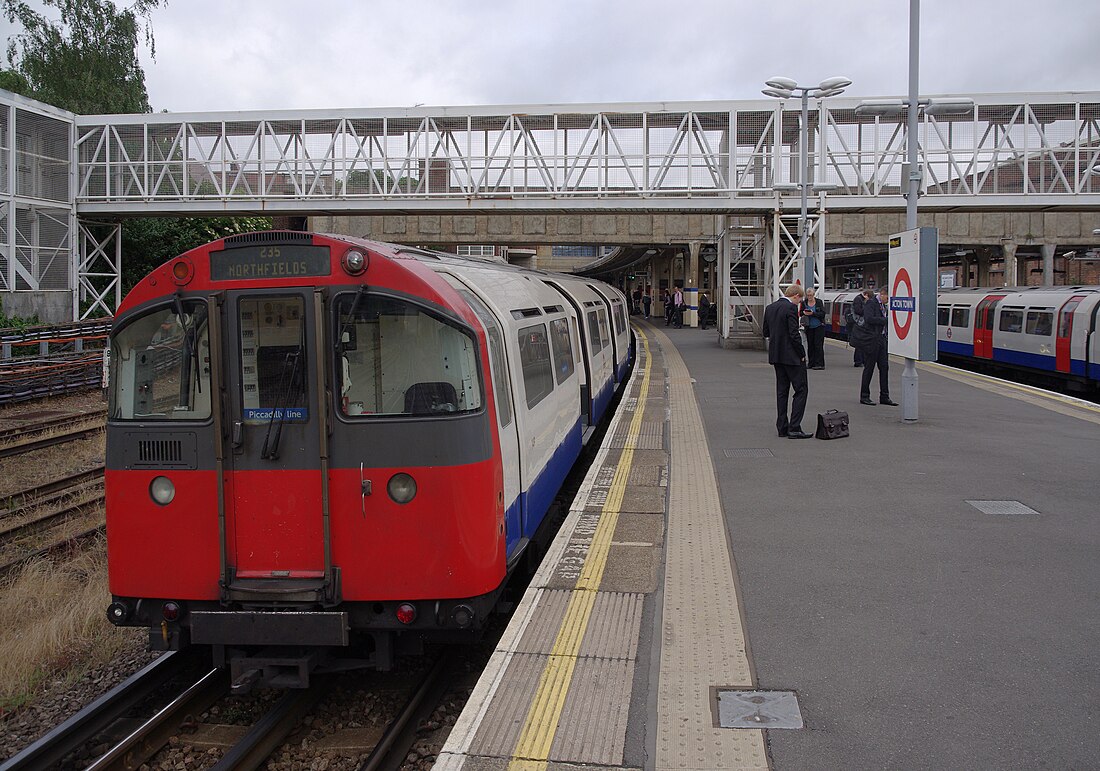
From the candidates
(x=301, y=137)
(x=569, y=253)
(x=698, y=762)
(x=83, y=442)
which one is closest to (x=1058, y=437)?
(x=698, y=762)

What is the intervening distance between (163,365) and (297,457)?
967mm

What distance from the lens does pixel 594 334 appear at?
14.4m

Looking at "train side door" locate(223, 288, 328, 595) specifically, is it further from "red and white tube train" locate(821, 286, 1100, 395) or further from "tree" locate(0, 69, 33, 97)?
"tree" locate(0, 69, 33, 97)

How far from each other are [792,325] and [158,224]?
29068 mm

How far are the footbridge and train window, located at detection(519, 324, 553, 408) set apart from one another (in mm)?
17065

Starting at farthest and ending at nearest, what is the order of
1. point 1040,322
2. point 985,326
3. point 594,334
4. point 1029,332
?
point 985,326, point 1029,332, point 1040,322, point 594,334

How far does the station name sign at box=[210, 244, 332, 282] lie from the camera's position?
5.16 m

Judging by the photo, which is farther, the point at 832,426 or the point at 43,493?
the point at 43,493

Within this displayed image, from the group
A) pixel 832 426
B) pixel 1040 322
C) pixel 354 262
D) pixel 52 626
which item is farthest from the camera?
pixel 1040 322

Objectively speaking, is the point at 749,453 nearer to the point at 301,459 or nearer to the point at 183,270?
the point at 301,459

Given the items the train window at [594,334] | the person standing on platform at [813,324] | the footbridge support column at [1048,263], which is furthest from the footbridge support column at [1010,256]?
the train window at [594,334]

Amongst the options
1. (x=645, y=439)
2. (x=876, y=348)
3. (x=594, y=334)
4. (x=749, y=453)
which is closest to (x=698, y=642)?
(x=749, y=453)

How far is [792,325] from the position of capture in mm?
11531

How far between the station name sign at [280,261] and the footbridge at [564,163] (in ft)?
66.1
